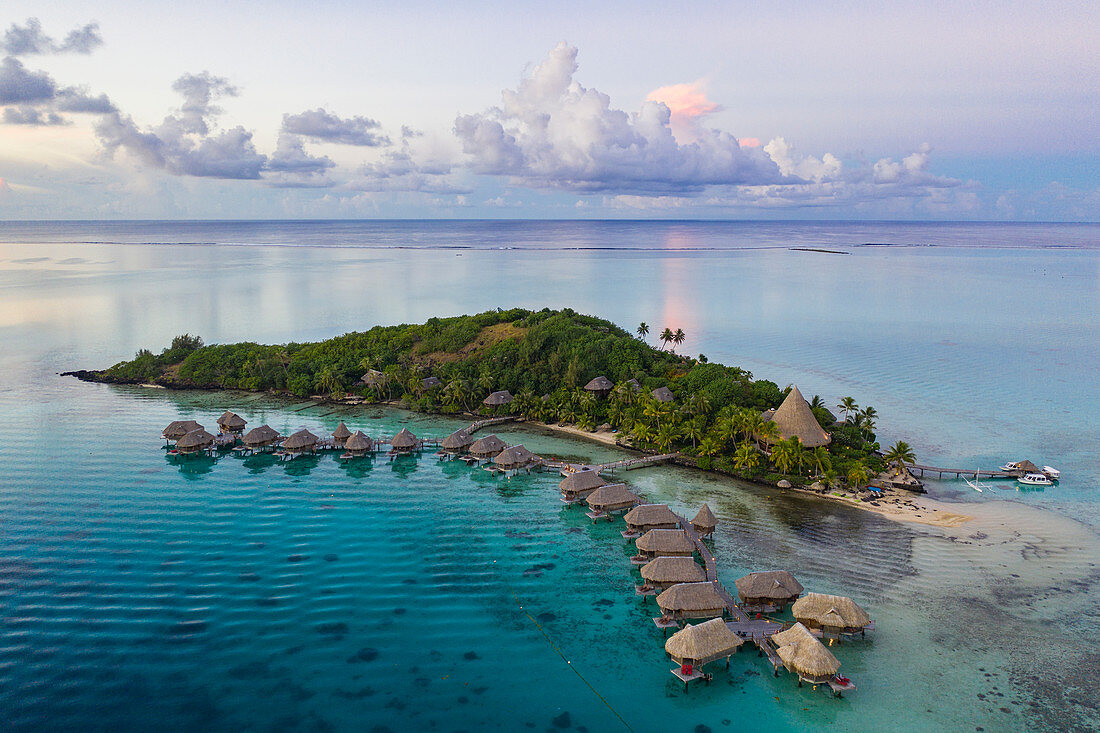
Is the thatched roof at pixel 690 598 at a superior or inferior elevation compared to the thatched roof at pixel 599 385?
inferior

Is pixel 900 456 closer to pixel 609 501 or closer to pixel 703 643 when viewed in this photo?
pixel 609 501

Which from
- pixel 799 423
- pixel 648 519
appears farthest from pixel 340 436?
pixel 799 423

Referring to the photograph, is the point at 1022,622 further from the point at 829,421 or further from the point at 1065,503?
the point at 829,421

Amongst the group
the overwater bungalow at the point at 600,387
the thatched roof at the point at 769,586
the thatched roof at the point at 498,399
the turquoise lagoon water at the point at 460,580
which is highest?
the overwater bungalow at the point at 600,387

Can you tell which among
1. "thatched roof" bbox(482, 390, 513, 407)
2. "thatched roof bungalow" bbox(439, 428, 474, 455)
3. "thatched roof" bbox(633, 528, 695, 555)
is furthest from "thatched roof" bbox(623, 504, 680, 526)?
"thatched roof" bbox(482, 390, 513, 407)

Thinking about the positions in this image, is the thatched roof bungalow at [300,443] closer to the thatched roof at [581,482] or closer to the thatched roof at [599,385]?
the thatched roof at [581,482]

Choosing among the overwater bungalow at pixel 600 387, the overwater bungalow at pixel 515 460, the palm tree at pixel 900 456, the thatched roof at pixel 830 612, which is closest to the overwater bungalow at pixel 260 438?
the overwater bungalow at pixel 515 460

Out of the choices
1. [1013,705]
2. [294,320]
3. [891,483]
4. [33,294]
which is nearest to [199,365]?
[294,320]
